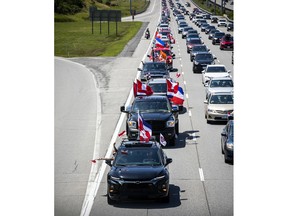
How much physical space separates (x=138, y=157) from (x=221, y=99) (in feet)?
43.3

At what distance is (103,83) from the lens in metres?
47.1

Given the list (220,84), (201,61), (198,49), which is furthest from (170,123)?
(198,49)

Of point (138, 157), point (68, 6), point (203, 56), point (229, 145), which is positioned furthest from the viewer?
point (68, 6)

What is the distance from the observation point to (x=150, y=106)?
27281 millimetres

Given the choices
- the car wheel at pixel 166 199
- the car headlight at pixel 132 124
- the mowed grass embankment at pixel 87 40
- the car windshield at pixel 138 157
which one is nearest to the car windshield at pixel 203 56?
the mowed grass embankment at pixel 87 40

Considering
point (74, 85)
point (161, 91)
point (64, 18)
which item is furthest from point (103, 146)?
point (64, 18)

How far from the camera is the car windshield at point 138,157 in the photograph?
18.8 metres

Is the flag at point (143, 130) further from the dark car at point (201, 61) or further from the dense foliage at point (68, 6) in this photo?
the dense foliage at point (68, 6)

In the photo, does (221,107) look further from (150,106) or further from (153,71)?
(153,71)

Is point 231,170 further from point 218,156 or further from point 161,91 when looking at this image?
point 161,91

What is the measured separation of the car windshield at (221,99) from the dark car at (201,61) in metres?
19.7

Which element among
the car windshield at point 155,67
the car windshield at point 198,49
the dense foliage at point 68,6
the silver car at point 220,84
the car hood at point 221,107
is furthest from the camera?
the dense foliage at point 68,6
